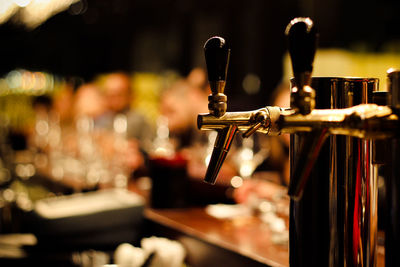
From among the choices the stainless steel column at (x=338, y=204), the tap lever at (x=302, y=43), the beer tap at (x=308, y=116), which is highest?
the tap lever at (x=302, y=43)

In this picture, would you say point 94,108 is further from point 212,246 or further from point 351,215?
point 351,215

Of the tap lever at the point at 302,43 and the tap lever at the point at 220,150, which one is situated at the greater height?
the tap lever at the point at 302,43

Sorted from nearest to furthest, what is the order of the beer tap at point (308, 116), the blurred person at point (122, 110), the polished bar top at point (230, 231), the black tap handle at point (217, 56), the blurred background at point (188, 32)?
the beer tap at point (308, 116), the black tap handle at point (217, 56), the polished bar top at point (230, 231), the blurred background at point (188, 32), the blurred person at point (122, 110)

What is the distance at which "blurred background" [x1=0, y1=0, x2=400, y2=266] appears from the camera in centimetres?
159

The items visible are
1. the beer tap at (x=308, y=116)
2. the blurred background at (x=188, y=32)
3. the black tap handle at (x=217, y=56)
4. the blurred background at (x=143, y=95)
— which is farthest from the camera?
the blurred background at (x=188, y=32)

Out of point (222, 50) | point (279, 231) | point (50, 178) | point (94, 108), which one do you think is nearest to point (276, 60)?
point (94, 108)

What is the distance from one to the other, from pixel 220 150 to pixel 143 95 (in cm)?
824

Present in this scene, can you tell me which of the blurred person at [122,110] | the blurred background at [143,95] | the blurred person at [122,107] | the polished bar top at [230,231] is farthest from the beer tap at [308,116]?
the blurred person at [122,107]

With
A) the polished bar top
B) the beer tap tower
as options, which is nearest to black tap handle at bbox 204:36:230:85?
the beer tap tower

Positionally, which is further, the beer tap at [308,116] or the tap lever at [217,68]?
the tap lever at [217,68]

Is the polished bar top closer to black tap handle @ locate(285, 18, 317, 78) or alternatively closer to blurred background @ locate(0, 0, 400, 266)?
blurred background @ locate(0, 0, 400, 266)

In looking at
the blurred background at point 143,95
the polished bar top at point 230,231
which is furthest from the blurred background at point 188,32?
the polished bar top at point 230,231

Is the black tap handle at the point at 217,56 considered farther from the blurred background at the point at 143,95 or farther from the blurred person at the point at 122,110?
the blurred person at the point at 122,110

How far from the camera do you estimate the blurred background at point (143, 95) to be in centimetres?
159
